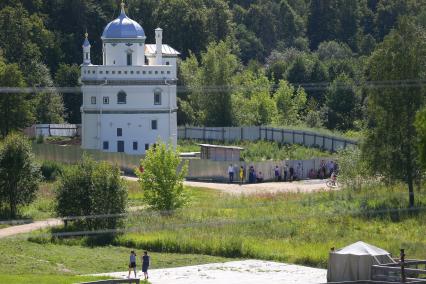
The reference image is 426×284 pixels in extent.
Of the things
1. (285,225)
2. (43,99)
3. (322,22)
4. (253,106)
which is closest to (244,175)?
(285,225)

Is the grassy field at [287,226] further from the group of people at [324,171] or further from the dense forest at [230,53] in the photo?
the group of people at [324,171]

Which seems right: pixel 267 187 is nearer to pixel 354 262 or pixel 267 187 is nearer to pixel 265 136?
pixel 265 136

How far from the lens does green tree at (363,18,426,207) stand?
79.9 m

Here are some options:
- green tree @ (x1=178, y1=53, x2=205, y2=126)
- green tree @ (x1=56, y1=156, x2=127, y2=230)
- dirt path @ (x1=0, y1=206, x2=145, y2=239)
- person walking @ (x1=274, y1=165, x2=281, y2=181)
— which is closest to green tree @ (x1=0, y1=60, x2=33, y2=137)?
person walking @ (x1=274, y1=165, x2=281, y2=181)

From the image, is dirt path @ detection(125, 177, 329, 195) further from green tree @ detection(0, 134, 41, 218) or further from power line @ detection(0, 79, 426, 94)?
green tree @ detection(0, 134, 41, 218)

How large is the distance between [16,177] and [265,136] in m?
32.1

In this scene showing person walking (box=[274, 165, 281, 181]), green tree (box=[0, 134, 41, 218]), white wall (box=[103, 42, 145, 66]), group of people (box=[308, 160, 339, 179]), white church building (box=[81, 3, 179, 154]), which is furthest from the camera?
white wall (box=[103, 42, 145, 66])

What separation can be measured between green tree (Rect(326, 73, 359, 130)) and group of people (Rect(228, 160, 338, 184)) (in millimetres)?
33226

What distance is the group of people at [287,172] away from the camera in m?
91.9

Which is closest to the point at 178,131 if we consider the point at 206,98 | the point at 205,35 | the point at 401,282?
the point at 206,98

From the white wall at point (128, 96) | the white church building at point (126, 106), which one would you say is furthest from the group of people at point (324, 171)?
the white wall at point (128, 96)

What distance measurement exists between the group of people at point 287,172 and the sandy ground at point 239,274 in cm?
2485

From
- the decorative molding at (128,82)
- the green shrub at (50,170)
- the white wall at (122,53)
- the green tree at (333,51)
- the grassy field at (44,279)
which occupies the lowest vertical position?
the grassy field at (44,279)

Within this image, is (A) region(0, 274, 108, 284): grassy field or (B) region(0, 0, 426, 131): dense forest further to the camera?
(B) region(0, 0, 426, 131): dense forest
